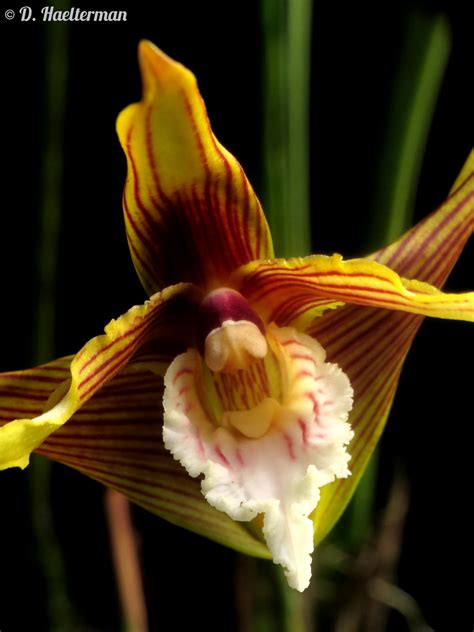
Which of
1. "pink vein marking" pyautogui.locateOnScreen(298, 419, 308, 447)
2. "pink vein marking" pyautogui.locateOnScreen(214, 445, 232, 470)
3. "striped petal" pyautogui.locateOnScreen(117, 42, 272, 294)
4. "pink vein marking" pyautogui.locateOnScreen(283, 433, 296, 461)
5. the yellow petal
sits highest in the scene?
"striped petal" pyautogui.locateOnScreen(117, 42, 272, 294)

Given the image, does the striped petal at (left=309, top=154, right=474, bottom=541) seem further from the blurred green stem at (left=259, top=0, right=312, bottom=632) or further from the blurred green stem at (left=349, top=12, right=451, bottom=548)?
the blurred green stem at (left=349, top=12, right=451, bottom=548)

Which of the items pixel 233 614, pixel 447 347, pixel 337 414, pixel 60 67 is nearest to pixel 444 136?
pixel 447 347

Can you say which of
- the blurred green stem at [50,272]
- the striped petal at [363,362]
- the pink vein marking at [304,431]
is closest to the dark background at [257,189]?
the blurred green stem at [50,272]

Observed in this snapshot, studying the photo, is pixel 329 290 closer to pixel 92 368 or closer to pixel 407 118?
pixel 92 368

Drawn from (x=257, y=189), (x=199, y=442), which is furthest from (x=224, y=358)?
(x=257, y=189)

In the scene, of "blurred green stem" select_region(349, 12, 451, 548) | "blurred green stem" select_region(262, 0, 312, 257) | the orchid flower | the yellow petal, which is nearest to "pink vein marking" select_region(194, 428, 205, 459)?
the orchid flower

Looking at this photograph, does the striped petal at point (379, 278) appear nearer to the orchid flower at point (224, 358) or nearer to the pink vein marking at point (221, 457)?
the orchid flower at point (224, 358)
